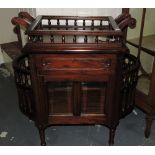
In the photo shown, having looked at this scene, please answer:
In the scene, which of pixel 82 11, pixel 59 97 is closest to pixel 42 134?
pixel 59 97

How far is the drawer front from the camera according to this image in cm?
112

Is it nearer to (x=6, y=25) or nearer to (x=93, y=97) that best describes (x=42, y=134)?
(x=93, y=97)

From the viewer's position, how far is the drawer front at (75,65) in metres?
1.12

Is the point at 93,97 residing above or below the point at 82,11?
below

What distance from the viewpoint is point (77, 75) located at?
1.18 metres

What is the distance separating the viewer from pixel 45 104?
129 centimetres

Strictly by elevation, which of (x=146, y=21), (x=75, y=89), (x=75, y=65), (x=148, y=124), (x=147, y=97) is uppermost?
(x=146, y=21)

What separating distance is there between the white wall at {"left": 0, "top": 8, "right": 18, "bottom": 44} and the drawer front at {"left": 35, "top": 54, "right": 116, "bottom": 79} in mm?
1509

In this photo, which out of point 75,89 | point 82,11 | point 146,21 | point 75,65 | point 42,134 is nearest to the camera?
point 75,65

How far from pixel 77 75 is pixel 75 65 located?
6cm

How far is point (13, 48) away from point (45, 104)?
4.27 feet

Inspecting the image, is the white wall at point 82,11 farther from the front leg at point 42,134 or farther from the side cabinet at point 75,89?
the front leg at point 42,134

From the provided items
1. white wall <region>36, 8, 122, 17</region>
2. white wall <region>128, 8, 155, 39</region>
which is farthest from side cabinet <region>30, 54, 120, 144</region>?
white wall <region>36, 8, 122, 17</region>
